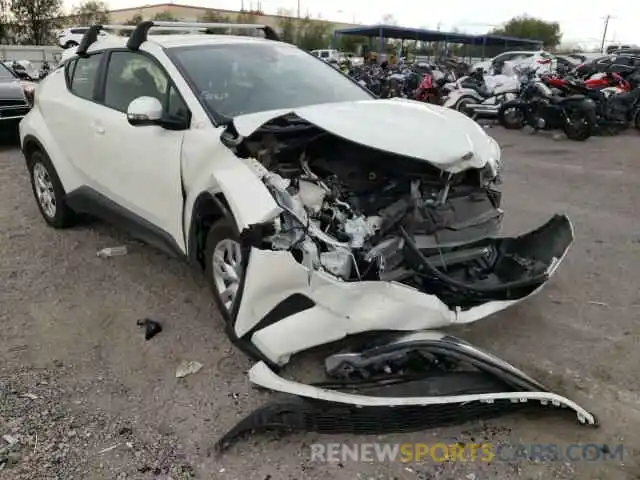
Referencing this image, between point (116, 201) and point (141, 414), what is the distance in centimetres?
199

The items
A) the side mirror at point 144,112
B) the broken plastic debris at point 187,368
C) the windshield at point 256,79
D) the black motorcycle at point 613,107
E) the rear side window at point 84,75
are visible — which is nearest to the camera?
the broken plastic debris at point 187,368

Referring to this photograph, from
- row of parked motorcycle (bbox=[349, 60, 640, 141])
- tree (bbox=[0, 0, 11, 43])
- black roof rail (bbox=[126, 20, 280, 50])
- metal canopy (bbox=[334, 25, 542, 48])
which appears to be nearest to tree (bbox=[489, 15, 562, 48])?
metal canopy (bbox=[334, 25, 542, 48])

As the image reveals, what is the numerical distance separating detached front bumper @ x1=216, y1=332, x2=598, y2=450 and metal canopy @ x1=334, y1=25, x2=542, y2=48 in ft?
127

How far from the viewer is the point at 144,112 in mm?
3562

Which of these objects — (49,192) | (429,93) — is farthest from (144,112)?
(429,93)

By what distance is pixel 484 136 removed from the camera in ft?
11.7

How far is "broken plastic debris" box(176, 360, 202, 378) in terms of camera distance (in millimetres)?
3260

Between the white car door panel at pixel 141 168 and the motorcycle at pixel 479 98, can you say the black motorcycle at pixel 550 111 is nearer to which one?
the motorcycle at pixel 479 98

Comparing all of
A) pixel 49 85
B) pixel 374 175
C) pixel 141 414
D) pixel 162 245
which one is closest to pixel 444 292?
pixel 374 175

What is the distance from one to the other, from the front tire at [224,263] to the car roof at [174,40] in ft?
5.10

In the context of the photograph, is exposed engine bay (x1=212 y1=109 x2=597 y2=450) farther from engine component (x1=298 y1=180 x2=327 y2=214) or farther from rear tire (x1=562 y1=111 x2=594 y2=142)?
rear tire (x1=562 y1=111 x2=594 y2=142)

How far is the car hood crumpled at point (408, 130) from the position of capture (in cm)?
306

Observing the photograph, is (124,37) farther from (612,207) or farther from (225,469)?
(612,207)

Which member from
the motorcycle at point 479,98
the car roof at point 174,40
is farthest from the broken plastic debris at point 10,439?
the motorcycle at point 479,98
